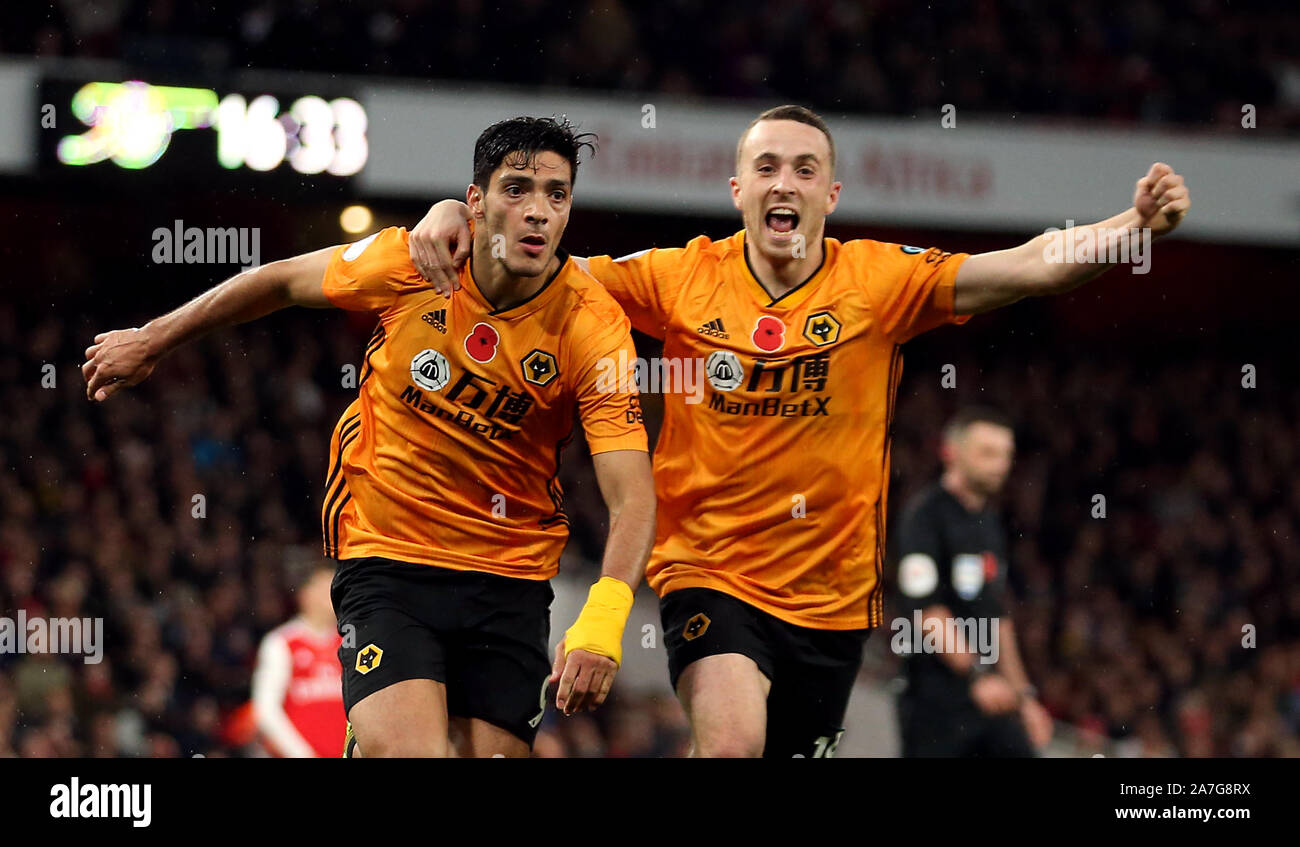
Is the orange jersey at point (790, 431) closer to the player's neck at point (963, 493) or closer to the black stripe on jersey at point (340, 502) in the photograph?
the black stripe on jersey at point (340, 502)

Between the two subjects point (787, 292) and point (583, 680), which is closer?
point (583, 680)

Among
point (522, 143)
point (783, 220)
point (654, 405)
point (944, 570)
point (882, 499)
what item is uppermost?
point (654, 405)

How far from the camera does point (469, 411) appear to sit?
179 inches

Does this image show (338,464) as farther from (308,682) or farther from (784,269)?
(308,682)

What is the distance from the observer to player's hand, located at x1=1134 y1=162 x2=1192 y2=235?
4430 millimetres

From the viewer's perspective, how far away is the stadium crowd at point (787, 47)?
13055mm

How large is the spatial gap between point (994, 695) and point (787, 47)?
9.59 m

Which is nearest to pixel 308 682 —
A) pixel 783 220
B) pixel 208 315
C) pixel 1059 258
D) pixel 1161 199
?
pixel 208 315

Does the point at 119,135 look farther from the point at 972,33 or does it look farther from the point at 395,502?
the point at 395,502

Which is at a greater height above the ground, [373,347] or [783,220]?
[783,220]

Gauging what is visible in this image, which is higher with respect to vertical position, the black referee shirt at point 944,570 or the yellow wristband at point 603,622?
the black referee shirt at point 944,570

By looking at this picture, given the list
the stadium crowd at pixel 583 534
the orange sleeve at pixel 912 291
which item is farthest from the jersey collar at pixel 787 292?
the stadium crowd at pixel 583 534

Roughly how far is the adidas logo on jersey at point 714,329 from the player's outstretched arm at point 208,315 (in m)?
1.14
